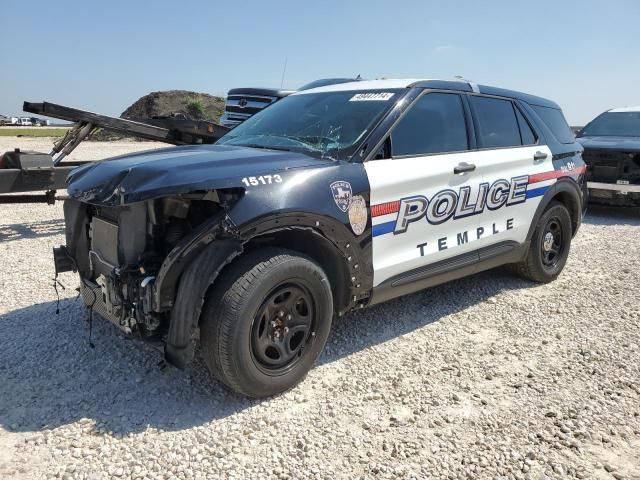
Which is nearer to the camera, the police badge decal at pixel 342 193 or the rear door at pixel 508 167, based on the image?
the police badge decal at pixel 342 193

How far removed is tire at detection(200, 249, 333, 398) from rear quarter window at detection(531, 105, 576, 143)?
339 cm

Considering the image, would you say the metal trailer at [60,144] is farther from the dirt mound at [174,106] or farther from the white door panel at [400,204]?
the dirt mound at [174,106]

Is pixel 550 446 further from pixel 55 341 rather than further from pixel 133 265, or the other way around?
pixel 55 341

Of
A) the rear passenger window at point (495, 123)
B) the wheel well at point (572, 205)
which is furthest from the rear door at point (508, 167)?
the wheel well at point (572, 205)

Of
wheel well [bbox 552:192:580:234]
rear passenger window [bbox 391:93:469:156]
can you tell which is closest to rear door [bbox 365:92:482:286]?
rear passenger window [bbox 391:93:469:156]

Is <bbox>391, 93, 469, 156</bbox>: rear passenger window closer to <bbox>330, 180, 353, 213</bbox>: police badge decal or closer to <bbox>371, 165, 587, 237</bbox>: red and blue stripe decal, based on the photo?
<bbox>371, 165, 587, 237</bbox>: red and blue stripe decal

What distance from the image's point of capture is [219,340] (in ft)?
9.83

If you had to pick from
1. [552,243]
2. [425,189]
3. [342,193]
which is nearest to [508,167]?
[425,189]

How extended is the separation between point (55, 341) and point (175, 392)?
1218 millimetres

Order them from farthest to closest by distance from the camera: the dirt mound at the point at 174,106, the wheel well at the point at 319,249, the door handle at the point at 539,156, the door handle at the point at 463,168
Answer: the dirt mound at the point at 174,106, the door handle at the point at 539,156, the door handle at the point at 463,168, the wheel well at the point at 319,249

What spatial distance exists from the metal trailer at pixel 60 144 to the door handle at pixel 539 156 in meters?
5.17

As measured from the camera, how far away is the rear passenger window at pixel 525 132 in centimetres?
512

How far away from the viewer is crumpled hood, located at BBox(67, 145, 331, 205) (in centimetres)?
287

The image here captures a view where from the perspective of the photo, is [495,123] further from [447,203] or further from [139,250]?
[139,250]
